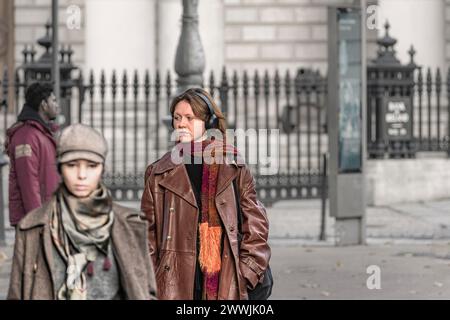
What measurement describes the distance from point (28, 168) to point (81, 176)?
172 inches

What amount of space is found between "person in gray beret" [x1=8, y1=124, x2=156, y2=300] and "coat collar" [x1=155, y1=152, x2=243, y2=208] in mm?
1465

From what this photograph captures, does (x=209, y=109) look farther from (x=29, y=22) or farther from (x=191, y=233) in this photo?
(x=29, y=22)

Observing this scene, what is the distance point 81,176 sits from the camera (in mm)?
4258

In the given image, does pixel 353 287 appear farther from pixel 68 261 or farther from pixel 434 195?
pixel 434 195

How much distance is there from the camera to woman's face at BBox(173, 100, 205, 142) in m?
5.81

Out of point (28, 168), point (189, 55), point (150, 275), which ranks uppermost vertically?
point (189, 55)

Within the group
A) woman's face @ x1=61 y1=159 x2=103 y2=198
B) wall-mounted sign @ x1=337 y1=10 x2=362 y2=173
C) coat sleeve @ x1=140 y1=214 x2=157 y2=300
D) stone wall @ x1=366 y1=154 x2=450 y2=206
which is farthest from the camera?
stone wall @ x1=366 y1=154 x2=450 y2=206

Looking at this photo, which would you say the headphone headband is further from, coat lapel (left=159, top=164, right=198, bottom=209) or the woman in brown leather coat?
coat lapel (left=159, top=164, right=198, bottom=209)

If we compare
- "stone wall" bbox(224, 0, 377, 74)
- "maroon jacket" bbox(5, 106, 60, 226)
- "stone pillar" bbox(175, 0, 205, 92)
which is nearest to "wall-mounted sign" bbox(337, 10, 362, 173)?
"stone pillar" bbox(175, 0, 205, 92)

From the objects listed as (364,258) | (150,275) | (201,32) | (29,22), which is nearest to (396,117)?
(201,32)

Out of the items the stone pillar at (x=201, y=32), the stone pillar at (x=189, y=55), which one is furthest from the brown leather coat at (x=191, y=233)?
the stone pillar at (x=201, y=32)

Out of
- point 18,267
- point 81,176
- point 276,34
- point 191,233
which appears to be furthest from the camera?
point 276,34

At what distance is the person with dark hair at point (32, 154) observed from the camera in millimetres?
8535

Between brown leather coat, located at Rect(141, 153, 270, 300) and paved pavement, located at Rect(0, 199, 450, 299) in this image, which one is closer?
brown leather coat, located at Rect(141, 153, 270, 300)
